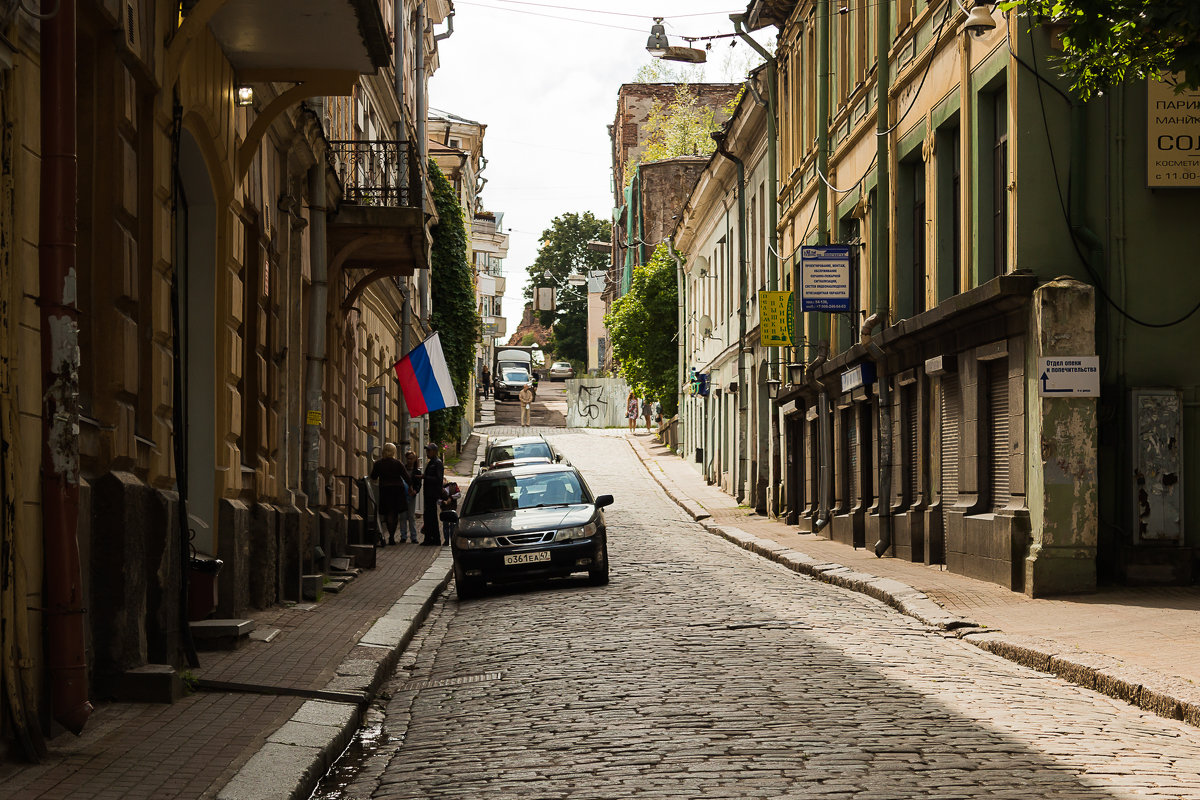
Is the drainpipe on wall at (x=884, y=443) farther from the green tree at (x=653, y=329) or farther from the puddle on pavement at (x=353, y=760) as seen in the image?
the green tree at (x=653, y=329)

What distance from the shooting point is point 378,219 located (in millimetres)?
21531

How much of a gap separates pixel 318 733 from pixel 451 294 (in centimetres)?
3545

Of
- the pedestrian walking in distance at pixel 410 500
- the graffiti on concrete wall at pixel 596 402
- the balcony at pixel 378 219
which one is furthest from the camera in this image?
the graffiti on concrete wall at pixel 596 402

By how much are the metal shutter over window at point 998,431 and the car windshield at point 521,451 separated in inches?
862

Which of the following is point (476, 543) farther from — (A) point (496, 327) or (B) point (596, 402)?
(A) point (496, 327)

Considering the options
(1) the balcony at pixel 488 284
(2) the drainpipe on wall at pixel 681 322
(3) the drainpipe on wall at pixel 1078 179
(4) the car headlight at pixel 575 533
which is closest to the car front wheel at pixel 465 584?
(4) the car headlight at pixel 575 533

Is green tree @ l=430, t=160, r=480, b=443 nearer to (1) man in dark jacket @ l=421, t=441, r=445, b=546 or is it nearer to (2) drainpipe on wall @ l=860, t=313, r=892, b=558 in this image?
(1) man in dark jacket @ l=421, t=441, r=445, b=546

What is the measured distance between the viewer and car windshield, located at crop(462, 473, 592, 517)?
744 inches

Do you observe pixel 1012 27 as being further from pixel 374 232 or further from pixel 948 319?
pixel 374 232

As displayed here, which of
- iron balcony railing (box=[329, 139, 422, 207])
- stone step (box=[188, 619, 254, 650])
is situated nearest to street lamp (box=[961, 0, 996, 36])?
iron balcony railing (box=[329, 139, 422, 207])

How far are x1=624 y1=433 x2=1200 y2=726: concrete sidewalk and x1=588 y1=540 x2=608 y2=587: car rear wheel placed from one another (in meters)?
2.84

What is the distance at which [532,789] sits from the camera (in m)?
6.98

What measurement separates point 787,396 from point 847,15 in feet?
27.7

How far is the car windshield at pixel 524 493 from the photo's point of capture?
1891 cm
